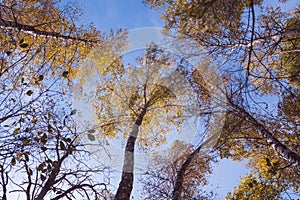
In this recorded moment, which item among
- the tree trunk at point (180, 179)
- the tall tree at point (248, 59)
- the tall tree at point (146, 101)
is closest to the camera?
the tall tree at point (248, 59)

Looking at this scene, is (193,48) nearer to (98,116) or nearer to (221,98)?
(221,98)

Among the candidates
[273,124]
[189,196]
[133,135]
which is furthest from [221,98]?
[189,196]

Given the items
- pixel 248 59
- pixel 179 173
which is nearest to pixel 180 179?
pixel 179 173

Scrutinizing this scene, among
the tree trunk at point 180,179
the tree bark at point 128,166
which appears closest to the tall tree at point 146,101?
the tree bark at point 128,166

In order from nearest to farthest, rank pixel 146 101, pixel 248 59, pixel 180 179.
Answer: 1. pixel 248 59
2. pixel 180 179
3. pixel 146 101

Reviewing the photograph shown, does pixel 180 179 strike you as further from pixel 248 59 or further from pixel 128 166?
pixel 248 59

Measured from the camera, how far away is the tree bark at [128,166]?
529 cm

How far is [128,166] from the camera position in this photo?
6059mm

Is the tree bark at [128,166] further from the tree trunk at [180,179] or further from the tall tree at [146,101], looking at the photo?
the tree trunk at [180,179]

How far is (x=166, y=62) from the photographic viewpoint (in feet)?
24.9

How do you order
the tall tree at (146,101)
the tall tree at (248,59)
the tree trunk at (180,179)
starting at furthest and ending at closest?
the tall tree at (146,101)
the tree trunk at (180,179)
the tall tree at (248,59)

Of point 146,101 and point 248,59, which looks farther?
point 146,101

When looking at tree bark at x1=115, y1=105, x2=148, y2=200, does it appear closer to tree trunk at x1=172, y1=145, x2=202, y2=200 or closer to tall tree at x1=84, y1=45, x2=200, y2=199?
tall tree at x1=84, y1=45, x2=200, y2=199

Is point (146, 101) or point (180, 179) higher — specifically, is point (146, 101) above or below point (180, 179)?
above
